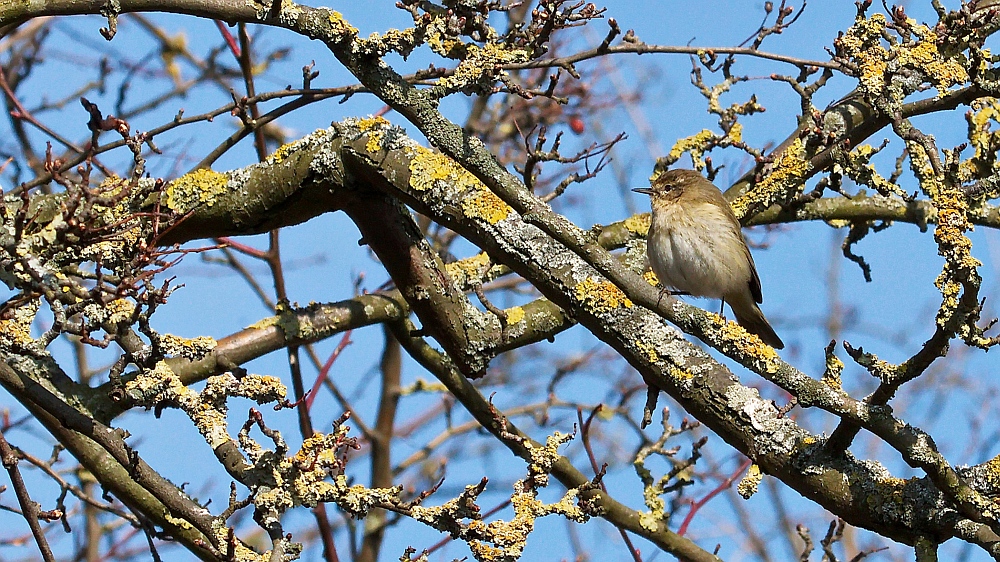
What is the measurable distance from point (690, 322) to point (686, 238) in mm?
2054

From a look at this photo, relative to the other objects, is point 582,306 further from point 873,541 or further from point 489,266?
point 873,541

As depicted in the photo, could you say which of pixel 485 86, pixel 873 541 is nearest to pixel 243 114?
pixel 485 86

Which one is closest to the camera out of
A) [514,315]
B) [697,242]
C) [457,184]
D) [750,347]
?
[750,347]

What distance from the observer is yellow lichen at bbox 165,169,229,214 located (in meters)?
3.90

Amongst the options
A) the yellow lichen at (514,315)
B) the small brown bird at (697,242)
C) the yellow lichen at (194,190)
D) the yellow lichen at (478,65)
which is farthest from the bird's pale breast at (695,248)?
the yellow lichen at (194,190)

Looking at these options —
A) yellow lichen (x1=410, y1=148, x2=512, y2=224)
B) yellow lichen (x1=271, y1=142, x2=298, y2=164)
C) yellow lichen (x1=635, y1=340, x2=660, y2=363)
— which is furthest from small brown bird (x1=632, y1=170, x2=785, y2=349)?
yellow lichen (x1=271, y1=142, x2=298, y2=164)

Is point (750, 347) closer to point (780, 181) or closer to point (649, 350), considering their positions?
point (649, 350)

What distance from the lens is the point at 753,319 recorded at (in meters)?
5.68

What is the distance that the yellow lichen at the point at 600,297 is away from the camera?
3355mm

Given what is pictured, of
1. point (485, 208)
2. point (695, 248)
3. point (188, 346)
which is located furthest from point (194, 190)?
point (695, 248)

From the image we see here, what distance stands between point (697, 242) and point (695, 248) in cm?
3

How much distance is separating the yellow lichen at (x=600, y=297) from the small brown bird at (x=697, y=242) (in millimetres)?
1552

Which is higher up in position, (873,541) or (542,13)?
(873,541)

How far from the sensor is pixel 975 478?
291 centimetres
